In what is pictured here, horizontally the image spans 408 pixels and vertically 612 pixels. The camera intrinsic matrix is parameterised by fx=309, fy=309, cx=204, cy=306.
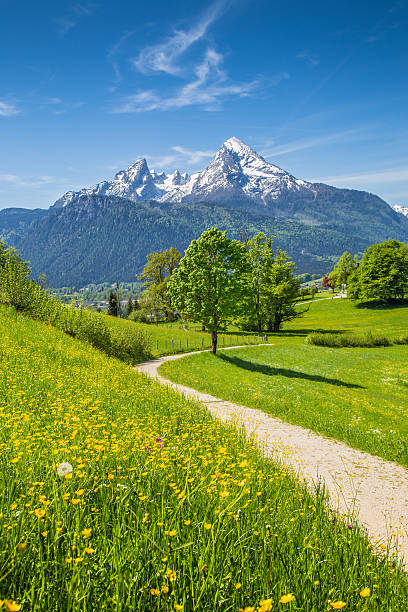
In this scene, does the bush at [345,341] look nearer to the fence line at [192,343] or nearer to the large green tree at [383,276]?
the fence line at [192,343]

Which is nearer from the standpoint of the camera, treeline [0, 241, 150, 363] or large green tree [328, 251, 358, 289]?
treeline [0, 241, 150, 363]

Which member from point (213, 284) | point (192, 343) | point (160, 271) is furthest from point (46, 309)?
point (160, 271)

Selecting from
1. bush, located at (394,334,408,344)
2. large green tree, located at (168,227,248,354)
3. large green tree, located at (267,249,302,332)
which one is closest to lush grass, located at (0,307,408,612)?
large green tree, located at (168,227,248,354)

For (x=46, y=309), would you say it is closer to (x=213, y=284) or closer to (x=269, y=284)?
(x=213, y=284)

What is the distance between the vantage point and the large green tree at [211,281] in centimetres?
3065

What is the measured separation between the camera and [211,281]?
31266 millimetres

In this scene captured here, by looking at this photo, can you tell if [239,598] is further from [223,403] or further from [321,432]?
[223,403]

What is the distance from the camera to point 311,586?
2.92 metres

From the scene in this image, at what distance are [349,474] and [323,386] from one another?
48.5ft

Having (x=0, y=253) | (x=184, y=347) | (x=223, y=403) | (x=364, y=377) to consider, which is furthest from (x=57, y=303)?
(x=0, y=253)

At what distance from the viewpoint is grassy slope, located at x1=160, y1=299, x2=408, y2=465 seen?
13242mm

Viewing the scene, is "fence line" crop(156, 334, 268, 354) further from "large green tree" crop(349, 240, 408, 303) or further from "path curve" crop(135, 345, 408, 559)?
"large green tree" crop(349, 240, 408, 303)

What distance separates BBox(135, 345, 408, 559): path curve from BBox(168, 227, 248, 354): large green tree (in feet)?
54.0

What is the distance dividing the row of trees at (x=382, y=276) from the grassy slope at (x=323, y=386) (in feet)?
132
